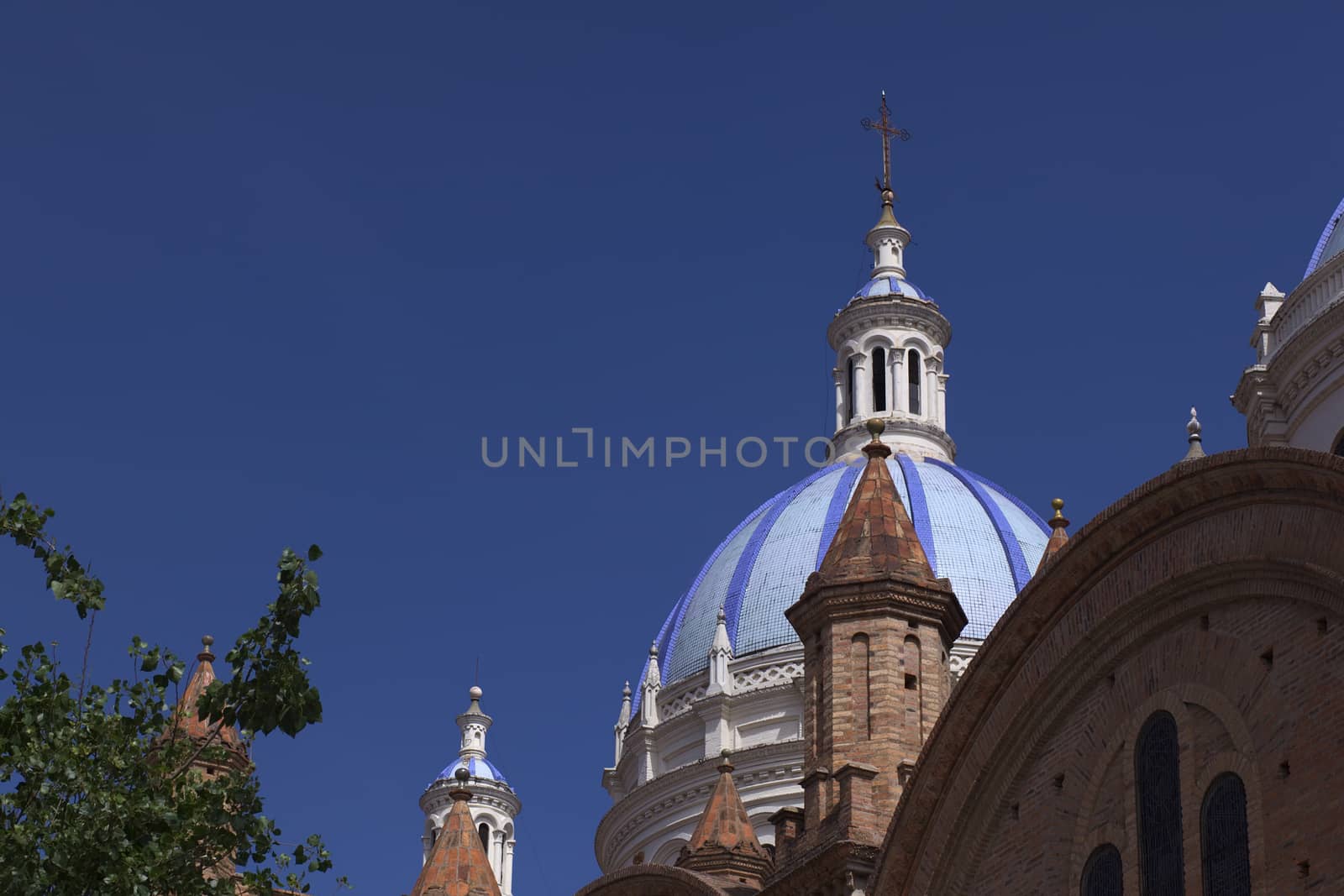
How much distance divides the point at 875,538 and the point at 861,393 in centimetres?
2981

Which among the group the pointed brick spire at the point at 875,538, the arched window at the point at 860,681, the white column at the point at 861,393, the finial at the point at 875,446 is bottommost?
the arched window at the point at 860,681

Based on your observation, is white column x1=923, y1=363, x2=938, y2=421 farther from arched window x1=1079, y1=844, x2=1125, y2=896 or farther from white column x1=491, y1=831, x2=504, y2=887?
arched window x1=1079, y1=844, x2=1125, y2=896

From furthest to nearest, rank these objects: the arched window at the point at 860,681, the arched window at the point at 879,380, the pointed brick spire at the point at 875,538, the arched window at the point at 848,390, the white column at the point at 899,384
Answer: the arched window at the point at 848,390, the arched window at the point at 879,380, the white column at the point at 899,384, the pointed brick spire at the point at 875,538, the arched window at the point at 860,681

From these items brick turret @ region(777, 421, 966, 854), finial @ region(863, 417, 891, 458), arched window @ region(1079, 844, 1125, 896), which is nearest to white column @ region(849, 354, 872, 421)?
finial @ region(863, 417, 891, 458)

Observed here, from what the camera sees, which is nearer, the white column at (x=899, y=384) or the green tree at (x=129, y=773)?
the green tree at (x=129, y=773)

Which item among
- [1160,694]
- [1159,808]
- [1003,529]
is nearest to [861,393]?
[1003,529]

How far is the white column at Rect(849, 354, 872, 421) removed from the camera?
61.0 metres

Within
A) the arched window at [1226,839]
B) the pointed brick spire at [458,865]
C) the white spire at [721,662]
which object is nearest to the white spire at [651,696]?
the white spire at [721,662]

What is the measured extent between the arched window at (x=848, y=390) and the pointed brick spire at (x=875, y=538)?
94.1 feet

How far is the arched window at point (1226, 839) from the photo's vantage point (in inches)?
949

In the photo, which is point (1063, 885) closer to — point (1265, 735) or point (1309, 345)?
point (1265, 735)

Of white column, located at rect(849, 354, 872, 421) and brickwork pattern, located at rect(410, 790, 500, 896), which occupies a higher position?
white column, located at rect(849, 354, 872, 421)

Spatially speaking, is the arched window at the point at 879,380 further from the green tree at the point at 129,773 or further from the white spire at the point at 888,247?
the green tree at the point at 129,773

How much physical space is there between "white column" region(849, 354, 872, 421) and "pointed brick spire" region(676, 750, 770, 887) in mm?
27138
